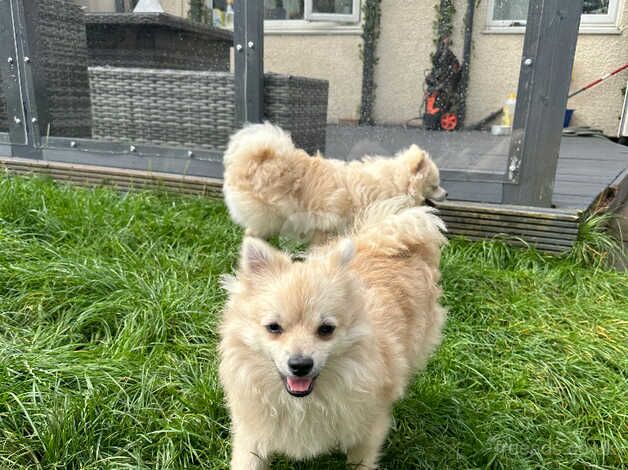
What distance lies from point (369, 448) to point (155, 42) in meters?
→ 3.99

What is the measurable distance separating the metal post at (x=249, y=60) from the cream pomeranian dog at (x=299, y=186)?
64cm

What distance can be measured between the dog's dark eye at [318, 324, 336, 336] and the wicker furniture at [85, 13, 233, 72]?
124 inches

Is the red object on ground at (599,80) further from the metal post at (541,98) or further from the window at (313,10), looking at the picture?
the window at (313,10)

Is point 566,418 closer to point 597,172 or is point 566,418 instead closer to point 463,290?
point 463,290

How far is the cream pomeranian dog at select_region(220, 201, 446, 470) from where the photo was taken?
5.14 feet

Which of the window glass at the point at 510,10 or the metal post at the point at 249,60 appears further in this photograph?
the metal post at the point at 249,60

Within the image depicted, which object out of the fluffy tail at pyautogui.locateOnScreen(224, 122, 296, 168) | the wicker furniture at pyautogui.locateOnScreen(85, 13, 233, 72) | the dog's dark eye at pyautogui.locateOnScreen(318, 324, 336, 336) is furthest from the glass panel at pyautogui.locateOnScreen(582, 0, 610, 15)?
the dog's dark eye at pyautogui.locateOnScreen(318, 324, 336, 336)

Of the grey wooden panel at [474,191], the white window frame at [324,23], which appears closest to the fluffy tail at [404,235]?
the grey wooden panel at [474,191]

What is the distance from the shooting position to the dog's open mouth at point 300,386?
153cm

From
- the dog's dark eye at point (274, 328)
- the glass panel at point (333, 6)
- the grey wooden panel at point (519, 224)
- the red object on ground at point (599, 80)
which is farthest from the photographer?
the red object on ground at point (599, 80)

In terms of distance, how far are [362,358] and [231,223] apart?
8.07ft

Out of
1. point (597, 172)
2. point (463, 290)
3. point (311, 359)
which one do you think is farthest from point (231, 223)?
point (597, 172)

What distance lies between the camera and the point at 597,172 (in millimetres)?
5047

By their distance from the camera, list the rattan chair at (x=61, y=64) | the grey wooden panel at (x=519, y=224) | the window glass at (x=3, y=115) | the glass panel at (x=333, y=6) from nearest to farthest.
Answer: the grey wooden panel at (x=519, y=224) → the glass panel at (x=333, y=6) → the rattan chair at (x=61, y=64) → the window glass at (x=3, y=115)
